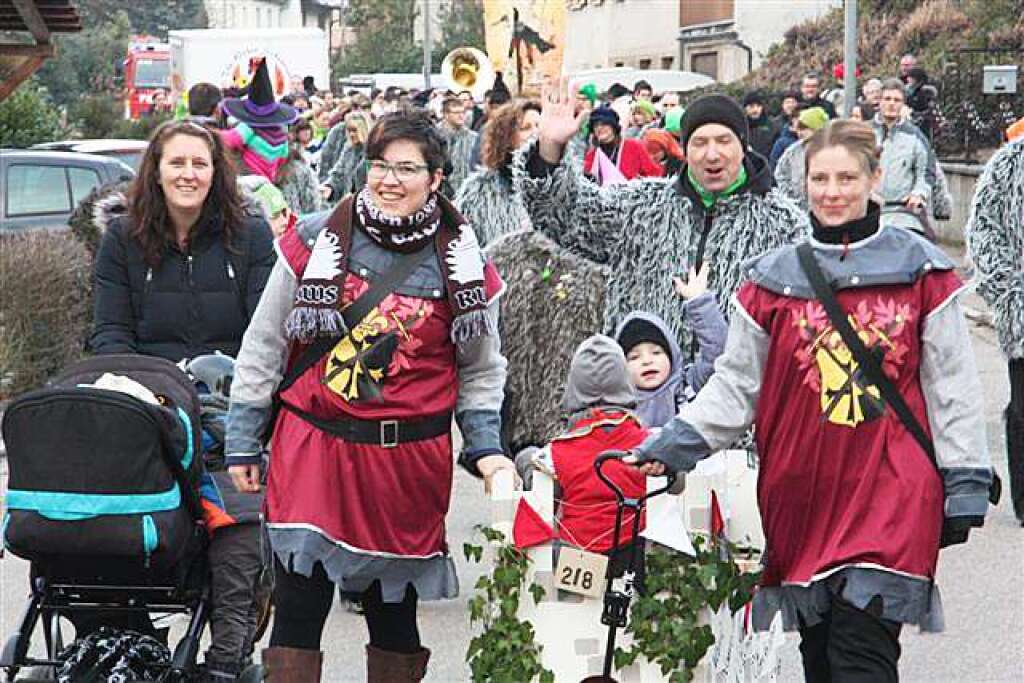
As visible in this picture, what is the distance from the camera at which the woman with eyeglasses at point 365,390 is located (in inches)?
222

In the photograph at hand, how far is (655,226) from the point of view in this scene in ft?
22.4

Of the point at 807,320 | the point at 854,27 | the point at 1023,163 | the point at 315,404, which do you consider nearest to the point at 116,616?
the point at 315,404

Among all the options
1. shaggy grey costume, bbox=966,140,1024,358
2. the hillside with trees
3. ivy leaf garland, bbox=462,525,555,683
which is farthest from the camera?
the hillside with trees

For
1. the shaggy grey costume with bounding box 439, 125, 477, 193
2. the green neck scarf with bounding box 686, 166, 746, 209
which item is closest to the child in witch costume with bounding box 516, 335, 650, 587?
the green neck scarf with bounding box 686, 166, 746, 209

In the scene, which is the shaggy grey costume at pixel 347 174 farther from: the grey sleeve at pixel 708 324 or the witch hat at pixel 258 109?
the grey sleeve at pixel 708 324

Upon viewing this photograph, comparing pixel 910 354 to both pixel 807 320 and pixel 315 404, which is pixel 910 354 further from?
pixel 315 404

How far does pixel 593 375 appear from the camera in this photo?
5883 millimetres

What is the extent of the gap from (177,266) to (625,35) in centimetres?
6011

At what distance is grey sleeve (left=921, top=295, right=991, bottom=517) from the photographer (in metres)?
5.22


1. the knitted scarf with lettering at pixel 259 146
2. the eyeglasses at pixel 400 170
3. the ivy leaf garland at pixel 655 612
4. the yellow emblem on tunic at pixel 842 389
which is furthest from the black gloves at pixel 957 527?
the knitted scarf with lettering at pixel 259 146

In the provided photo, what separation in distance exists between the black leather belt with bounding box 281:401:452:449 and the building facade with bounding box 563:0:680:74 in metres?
54.5

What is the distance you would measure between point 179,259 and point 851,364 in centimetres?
236

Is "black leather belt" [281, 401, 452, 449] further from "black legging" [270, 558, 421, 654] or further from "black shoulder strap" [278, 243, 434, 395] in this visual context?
"black legging" [270, 558, 421, 654]

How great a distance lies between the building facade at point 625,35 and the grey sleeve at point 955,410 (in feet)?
180
